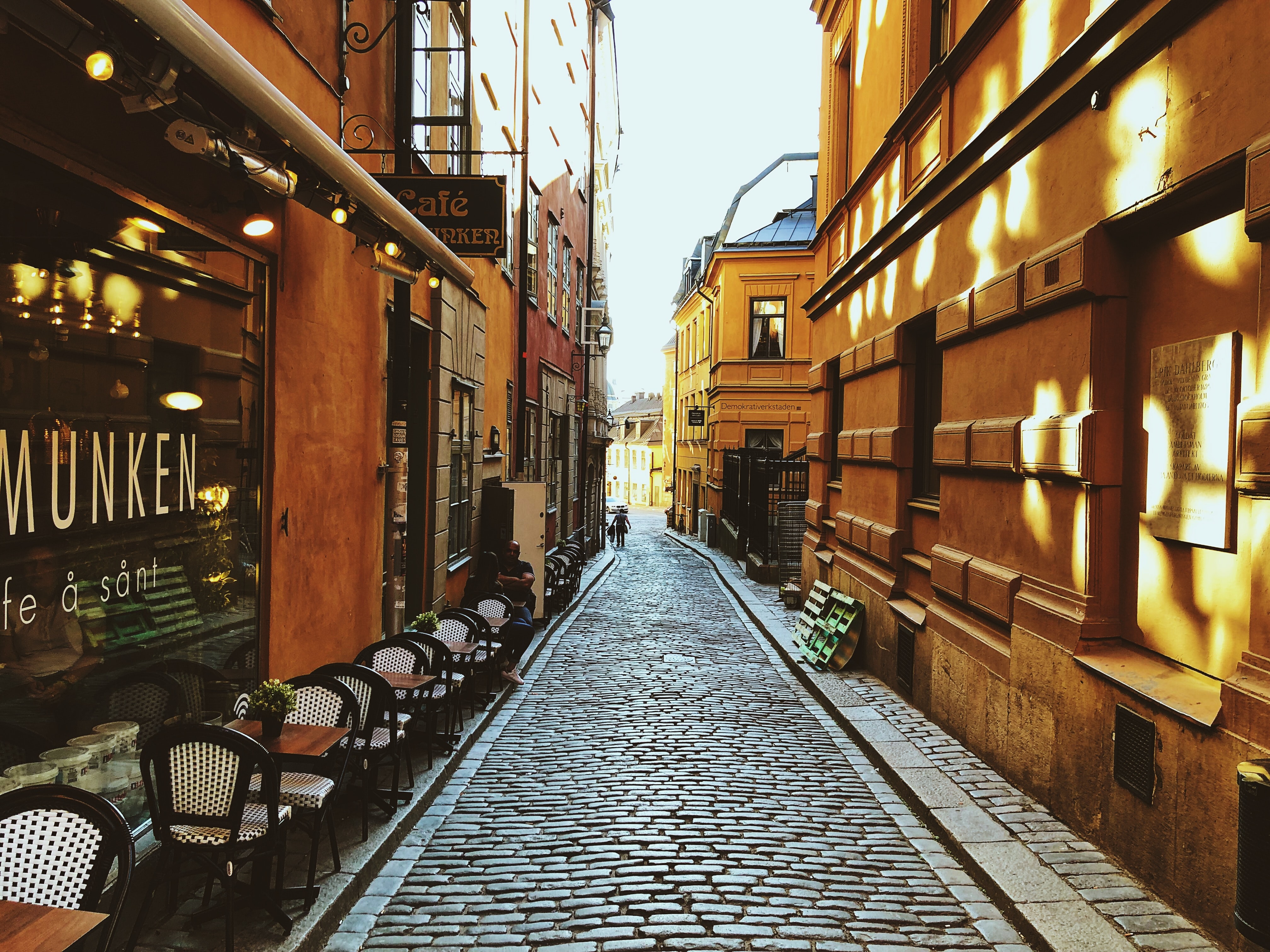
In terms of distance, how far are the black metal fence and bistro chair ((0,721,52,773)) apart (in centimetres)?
1678

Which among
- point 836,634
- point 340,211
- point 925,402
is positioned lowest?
point 836,634

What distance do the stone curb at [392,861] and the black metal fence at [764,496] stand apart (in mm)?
12701

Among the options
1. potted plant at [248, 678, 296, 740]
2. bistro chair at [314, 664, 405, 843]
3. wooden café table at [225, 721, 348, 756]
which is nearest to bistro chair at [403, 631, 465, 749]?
bistro chair at [314, 664, 405, 843]

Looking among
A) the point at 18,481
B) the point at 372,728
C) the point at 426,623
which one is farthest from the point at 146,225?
the point at 426,623

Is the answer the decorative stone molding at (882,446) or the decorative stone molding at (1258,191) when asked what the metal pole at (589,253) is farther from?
the decorative stone molding at (1258,191)

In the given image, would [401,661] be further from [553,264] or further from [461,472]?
[553,264]

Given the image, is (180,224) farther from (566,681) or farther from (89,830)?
(566,681)

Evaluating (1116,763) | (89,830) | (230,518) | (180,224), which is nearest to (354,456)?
(230,518)

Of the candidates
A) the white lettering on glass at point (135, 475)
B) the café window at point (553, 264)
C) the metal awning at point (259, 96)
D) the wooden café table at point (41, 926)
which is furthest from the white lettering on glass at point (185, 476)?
the café window at point (553, 264)

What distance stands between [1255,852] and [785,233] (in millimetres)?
30706

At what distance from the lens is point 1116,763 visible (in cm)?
495

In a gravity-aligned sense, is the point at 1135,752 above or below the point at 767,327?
below

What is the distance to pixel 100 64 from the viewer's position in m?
3.34

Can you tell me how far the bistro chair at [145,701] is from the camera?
4.60 meters
